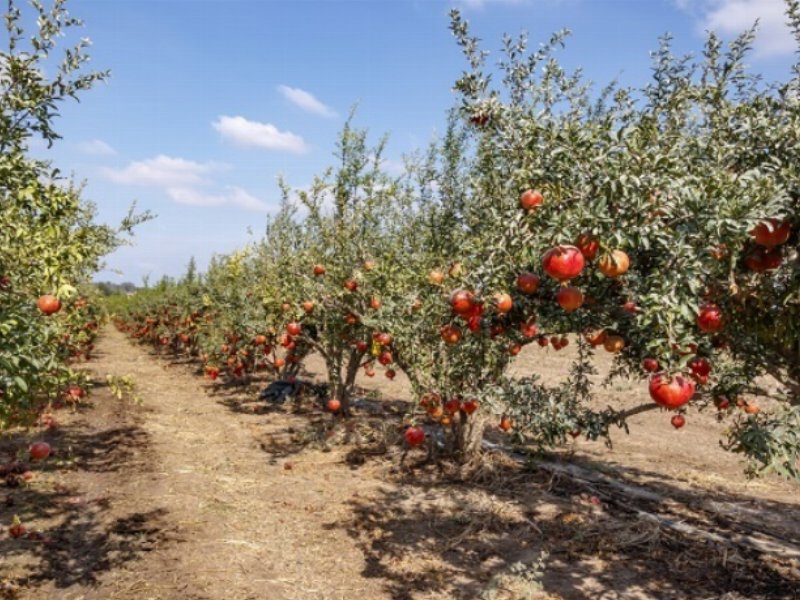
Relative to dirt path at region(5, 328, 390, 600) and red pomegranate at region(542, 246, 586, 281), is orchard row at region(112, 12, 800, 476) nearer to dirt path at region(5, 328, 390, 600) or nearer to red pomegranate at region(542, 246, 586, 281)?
red pomegranate at region(542, 246, 586, 281)

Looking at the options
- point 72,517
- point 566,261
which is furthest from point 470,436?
point 566,261

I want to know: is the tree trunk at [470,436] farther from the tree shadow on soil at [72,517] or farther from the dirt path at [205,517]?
the tree shadow on soil at [72,517]

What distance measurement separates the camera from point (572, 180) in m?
3.32

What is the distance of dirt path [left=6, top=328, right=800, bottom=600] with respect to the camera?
5488 mm

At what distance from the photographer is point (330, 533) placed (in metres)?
6.79

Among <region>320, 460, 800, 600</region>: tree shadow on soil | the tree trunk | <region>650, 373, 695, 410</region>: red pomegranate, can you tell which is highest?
<region>650, 373, 695, 410</region>: red pomegranate

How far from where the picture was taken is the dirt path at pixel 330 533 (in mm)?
5488

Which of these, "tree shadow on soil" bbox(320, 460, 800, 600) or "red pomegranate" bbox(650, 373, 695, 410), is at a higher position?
"red pomegranate" bbox(650, 373, 695, 410)

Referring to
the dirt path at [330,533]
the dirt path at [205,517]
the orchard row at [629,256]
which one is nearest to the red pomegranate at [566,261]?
the orchard row at [629,256]

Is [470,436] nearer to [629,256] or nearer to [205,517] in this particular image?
[205,517]

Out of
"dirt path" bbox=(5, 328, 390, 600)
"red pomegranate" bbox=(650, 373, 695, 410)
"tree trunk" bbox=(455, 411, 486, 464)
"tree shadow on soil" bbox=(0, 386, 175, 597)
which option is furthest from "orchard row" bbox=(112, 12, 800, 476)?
"tree shadow on soil" bbox=(0, 386, 175, 597)

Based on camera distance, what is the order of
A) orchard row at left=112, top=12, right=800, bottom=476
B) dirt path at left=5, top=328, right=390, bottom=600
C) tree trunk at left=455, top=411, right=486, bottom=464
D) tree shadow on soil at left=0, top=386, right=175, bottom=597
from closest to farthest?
orchard row at left=112, top=12, right=800, bottom=476 < dirt path at left=5, top=328, right=390, bottom=600 < tree shadow on soil at left=0, top=386, right=175, bottom=597 < tree trunk at left=455, top=411, right=486, bottom=464

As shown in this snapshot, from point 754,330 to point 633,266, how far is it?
2.76ft

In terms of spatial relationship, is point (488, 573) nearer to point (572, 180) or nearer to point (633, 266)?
point (633, 266)
